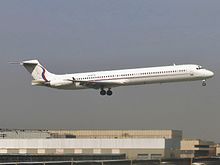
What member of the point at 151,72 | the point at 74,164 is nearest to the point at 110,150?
the point at 151,72

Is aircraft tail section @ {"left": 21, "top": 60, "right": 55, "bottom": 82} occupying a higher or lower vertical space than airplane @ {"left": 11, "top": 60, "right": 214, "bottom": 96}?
higher

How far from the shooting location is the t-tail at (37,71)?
135m

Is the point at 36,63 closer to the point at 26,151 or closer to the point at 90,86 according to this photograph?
the point at 90,86

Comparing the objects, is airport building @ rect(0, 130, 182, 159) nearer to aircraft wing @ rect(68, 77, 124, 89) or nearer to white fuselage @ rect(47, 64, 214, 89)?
aircraft wing @ rect(68, 77, 124, 89)

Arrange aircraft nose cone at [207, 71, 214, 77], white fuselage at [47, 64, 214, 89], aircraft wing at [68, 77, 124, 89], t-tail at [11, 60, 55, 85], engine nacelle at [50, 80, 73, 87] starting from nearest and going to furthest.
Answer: white fuselage at [47, 64, 214, 89], aircraft nose cone at [207, 71, 214, 77], aircraft wing at [68, 77, 124, 89], engine nacelle at [50, 80, 73, 87], t-tail at [11, 60, 55, 85]

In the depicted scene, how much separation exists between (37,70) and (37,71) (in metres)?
0.27

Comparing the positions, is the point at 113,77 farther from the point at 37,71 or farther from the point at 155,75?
the point at 37,71

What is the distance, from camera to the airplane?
11500 centimetres

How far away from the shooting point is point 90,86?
5000 inches

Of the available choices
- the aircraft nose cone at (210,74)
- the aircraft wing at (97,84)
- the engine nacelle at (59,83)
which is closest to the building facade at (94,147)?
the aircraft wing at (97,84)

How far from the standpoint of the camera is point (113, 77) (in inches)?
4815

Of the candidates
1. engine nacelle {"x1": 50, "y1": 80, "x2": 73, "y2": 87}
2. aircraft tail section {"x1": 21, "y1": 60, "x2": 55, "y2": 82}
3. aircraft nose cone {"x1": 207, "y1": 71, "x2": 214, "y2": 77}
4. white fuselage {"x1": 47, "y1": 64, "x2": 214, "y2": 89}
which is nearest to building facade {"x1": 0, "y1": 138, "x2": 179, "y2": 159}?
aircraft tail section {"x1": 21, "y1": 60, "x2": 55, "y2": 82}

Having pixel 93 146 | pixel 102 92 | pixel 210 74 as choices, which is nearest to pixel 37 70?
pixel 102 92

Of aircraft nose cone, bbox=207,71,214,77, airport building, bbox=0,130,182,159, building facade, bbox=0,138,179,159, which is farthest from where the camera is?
airport building, bbox=0,130,182,159
